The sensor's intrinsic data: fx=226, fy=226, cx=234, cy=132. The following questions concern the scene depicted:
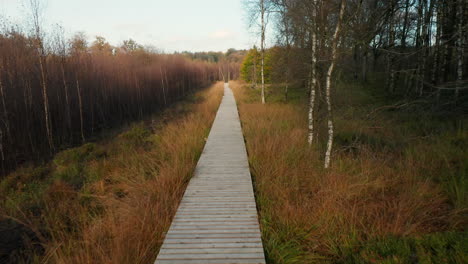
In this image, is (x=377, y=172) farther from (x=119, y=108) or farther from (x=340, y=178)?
(x=119, y=108)

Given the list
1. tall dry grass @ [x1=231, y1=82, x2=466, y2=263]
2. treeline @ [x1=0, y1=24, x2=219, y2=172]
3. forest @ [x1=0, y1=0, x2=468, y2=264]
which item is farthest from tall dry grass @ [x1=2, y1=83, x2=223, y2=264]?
treeline @ [x1=0, y1=24, x2=219, y2=172]

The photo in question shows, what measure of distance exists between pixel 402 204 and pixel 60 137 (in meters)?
11.7

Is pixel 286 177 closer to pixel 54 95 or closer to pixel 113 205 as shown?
pixel 113 205

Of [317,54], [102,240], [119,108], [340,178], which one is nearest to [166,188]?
[102,240]

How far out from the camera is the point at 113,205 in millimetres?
3557

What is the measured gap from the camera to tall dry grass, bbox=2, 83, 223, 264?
2438 millimetres

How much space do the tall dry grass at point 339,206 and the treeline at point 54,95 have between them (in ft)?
26.2

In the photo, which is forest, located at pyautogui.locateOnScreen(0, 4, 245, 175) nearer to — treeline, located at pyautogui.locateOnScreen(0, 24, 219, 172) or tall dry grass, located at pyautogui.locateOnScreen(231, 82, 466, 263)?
treeline, located at pyautogui.locateOnScreen(0, 24, 219, 172)

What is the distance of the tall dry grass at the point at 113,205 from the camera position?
2438 millimetres

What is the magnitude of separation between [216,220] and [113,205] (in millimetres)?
1796

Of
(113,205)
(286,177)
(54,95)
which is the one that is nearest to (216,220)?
(286,177)

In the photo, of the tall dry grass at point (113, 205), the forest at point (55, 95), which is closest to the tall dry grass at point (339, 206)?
the tall dry grass at point (113, 205)

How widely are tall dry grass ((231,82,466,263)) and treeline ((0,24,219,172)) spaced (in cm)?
799

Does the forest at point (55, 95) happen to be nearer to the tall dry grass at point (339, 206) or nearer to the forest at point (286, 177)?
the forest at point (286, 177)
